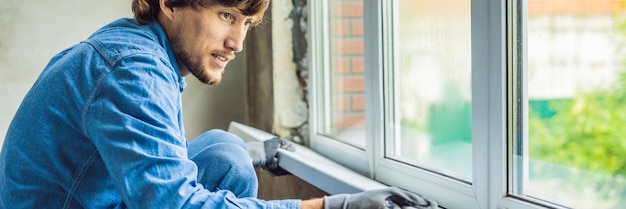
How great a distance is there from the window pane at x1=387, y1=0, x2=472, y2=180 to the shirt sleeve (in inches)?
23.2

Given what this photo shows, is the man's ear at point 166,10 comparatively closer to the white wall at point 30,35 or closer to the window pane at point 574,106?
the window pane at point 574,106

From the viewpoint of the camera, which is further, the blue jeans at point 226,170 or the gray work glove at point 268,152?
the gray work glove at point 268,152

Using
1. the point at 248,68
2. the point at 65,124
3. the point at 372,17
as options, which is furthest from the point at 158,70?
the point at 248,68

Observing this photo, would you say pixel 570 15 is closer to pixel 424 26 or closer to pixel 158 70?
pixel 424 26

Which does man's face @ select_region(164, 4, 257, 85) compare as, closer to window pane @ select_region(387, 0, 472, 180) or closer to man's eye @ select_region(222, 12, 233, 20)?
man's eye @ select_region(222, 12, 233, 20)

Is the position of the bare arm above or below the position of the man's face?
below

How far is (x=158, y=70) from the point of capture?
3.63 feet

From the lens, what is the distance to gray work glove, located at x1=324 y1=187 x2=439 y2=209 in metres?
1.22

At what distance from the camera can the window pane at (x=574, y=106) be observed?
984 millimetres

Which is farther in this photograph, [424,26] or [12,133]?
[424,26]

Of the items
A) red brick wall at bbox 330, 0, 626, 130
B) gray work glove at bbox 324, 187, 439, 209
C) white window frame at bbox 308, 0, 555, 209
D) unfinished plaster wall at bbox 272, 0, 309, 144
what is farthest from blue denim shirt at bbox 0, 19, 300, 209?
unfinished plaster wall at bbox 272, 0, 309, 144

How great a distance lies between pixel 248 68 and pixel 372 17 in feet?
3.89

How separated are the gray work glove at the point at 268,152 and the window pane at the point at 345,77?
19cm

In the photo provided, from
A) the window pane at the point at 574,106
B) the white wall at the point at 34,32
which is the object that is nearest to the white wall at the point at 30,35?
the white wall at the point at 34,32
